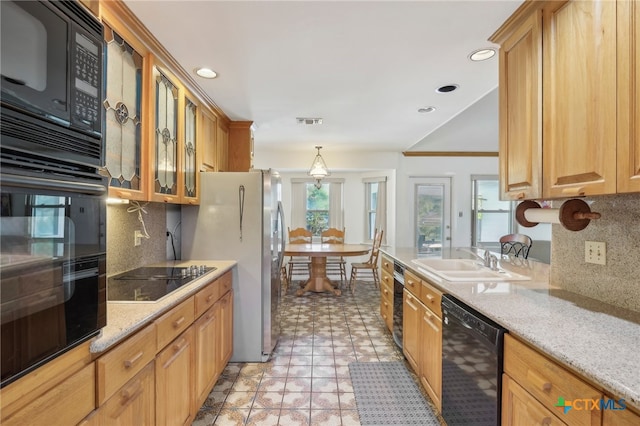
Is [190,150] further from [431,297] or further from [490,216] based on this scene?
[490,216]

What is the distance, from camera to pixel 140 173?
1.82 meters

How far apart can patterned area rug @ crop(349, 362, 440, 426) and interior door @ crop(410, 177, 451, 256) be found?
321cm

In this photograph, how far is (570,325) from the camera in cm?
115

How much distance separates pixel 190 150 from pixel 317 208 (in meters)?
3.84

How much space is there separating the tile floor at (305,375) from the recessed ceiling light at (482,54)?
2.42 metres

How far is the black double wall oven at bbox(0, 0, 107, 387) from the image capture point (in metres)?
0.70

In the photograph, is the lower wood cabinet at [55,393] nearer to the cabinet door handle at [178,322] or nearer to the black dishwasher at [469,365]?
the cabinet door handle at [178,322]

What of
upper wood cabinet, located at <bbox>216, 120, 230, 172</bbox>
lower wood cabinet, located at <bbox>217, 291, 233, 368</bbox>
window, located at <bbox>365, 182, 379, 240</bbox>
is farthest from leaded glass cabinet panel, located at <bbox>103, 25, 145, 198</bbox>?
window, located at <bbox>365, 182, 379, 240</bbox>

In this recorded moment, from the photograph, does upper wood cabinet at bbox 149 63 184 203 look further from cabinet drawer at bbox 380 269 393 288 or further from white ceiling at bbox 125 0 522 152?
cabinet drawer at bbox 380 269 393 288

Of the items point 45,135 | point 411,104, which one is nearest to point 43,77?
point 45,135

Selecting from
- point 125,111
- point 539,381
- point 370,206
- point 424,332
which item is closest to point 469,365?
point 539,381

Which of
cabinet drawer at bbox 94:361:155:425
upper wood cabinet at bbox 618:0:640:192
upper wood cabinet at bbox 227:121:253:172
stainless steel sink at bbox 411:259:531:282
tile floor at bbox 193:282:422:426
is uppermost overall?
upper wood cabinet at bbox 227:121:253:172

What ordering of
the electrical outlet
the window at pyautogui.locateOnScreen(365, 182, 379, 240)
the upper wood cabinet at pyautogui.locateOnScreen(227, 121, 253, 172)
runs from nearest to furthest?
the electrical outlet → the upper wood cabinet at pyautogui.locateOnScreen(227, 121, 253, 172) → the window at pyautogui.locateOnScreen(365, 182, 379, 240)

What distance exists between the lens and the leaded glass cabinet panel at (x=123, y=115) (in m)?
1.52
